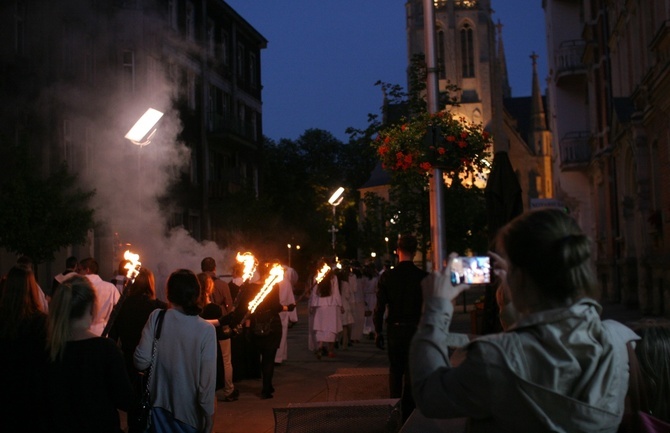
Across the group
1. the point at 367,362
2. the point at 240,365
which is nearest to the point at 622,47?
the point at 367,362

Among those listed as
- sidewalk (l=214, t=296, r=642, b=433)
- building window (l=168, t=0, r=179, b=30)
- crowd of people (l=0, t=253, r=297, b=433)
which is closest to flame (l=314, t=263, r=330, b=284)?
sidewalk (l=214, t=296, r=642, b=433)

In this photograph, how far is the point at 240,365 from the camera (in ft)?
45.2

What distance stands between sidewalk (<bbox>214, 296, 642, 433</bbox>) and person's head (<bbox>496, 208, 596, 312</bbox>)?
6.46 m

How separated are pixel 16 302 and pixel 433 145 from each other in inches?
251

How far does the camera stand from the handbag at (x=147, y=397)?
536cm

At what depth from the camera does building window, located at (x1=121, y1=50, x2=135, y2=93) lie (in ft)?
97.5

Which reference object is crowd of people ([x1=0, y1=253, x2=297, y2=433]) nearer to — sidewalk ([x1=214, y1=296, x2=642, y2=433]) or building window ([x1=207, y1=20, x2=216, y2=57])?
sidewalk ([x1=214, y1=296, x2=642, y2=433])

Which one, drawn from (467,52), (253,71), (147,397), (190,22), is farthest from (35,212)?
(467,52)

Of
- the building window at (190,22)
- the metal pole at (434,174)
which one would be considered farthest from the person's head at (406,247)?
the building window at (190,22)

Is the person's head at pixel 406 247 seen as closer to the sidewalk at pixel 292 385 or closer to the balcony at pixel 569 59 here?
the sidewalk at pixel 292 385

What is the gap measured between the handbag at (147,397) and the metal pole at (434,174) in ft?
17.0

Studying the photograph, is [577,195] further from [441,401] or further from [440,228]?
[441,401]

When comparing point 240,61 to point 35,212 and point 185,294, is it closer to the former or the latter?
point 35,212

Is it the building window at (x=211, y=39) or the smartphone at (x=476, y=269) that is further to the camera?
the building window at (x=211, y=39)
